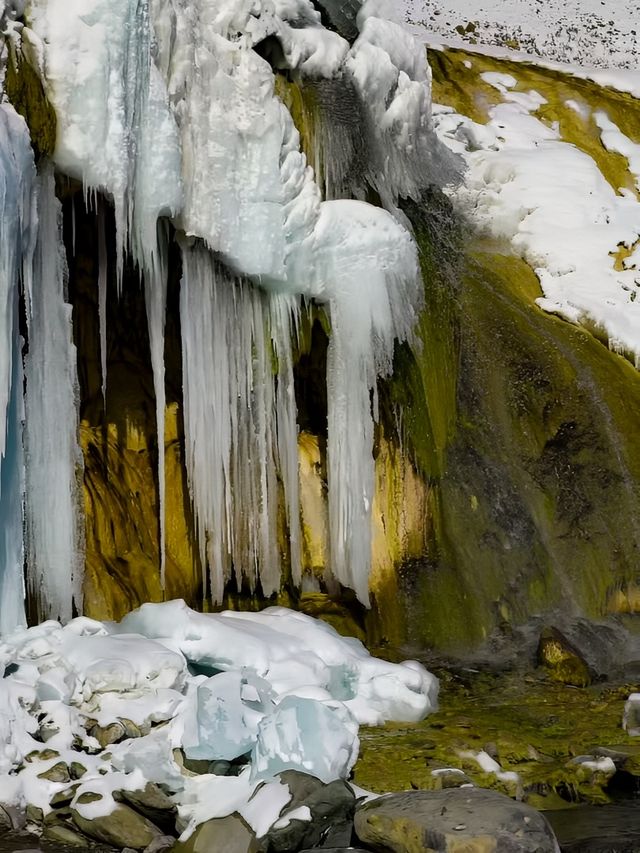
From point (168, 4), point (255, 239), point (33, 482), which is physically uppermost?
point (168, 4)

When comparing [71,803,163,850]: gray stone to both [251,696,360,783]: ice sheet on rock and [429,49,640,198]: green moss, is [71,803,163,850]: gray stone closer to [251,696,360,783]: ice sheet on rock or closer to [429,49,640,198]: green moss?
[251,696,360,783]: ice sheet on rock

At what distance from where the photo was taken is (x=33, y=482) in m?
6.51

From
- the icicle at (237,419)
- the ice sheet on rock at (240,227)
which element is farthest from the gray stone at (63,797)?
the icicle at (237,419)

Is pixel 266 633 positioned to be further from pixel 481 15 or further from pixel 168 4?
pixel 481 15

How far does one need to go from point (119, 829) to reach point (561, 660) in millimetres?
3697

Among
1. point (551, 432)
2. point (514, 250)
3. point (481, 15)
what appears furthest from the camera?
point (481, 15)

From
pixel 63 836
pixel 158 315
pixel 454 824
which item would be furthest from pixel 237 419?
pixel 454 824

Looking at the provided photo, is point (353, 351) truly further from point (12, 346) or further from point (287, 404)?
point (12, 346)

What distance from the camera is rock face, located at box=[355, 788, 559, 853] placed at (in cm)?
437

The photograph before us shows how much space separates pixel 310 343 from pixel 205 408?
1.02 m

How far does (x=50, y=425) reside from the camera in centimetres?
658

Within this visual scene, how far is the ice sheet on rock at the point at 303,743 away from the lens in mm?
5102

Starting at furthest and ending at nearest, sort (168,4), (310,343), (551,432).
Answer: (551,432), (310,343), (168,4)

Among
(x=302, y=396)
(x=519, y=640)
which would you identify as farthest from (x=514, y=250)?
(x=519, y=640)
